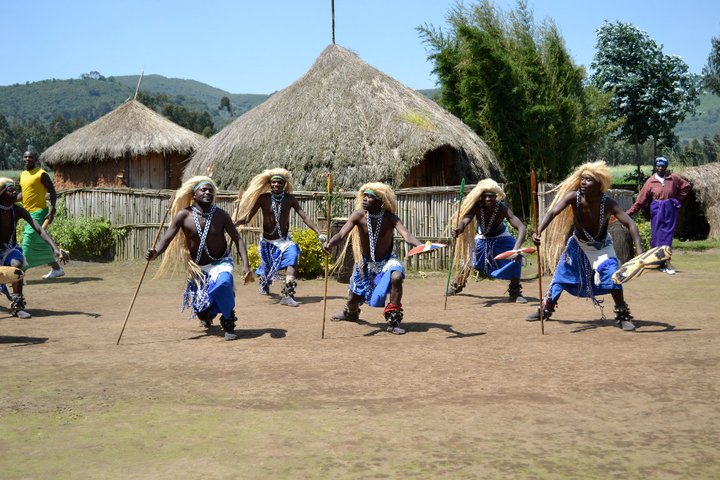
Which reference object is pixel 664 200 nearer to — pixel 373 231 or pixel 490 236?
pixel 490 236

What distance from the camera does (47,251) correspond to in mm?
10594

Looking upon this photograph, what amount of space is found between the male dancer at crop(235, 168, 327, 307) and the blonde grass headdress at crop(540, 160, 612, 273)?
9.68 ft

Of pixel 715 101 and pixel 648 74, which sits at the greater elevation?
pixel 715 101

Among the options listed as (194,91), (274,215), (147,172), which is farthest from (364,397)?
(194,91)

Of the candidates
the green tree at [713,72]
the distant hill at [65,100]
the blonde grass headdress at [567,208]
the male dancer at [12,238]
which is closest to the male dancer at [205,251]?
the male dancer at [12,238]

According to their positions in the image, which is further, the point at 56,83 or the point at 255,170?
the point at 56,83

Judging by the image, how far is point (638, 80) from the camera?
97.3 feet

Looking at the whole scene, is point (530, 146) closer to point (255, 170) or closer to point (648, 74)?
point (255, 170)

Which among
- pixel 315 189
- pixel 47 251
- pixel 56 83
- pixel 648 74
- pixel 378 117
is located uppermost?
pixel 56 83

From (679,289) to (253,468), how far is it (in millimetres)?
8444

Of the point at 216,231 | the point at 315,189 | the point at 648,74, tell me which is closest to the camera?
the point at 216,231

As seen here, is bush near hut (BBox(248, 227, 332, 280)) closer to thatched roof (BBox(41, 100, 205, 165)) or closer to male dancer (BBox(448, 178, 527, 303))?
male dancer (BBox(448, 178, 527, 303))

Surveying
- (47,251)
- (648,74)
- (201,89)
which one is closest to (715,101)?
(201,89)

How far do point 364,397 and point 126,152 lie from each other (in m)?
Result: 19.5
